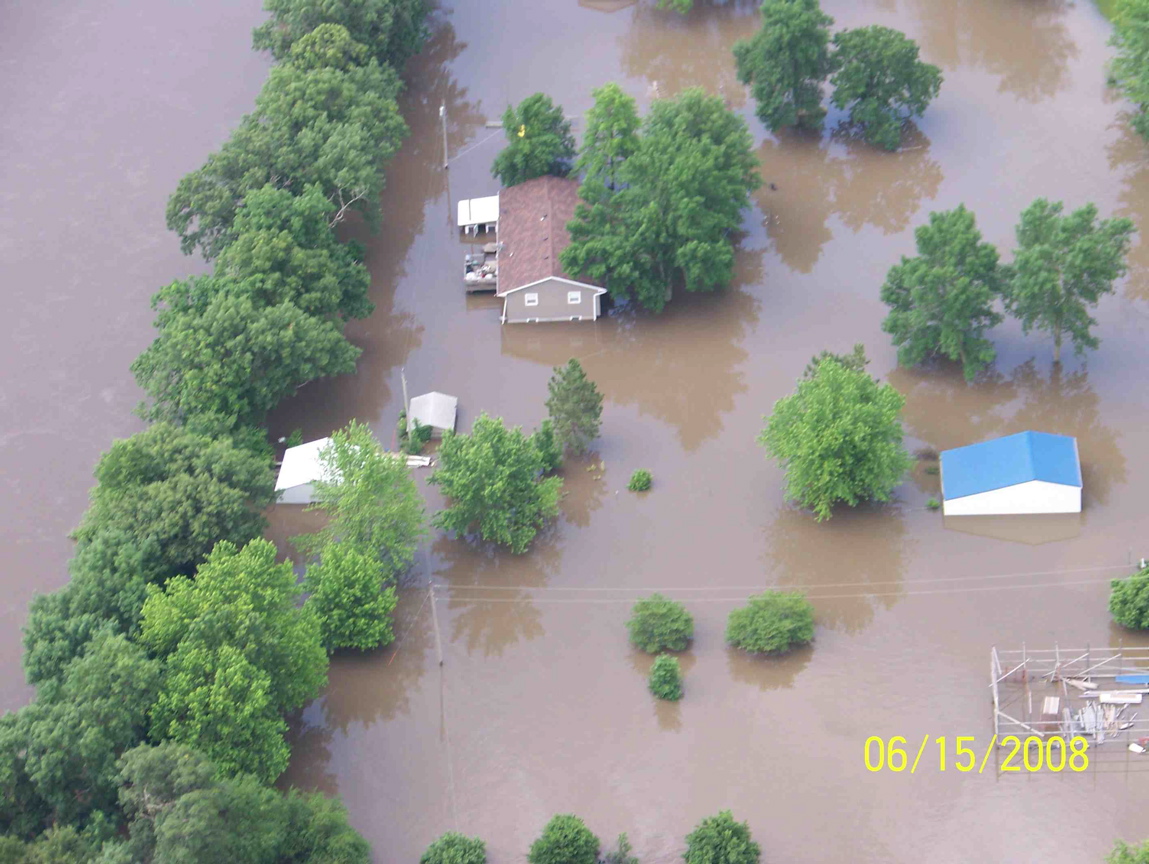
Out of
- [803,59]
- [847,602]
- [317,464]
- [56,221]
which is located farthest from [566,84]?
[847,602]

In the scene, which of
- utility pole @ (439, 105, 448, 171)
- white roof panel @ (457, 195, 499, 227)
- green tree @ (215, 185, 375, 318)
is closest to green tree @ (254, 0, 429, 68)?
utility pole @ (439, 105, 448, 171)

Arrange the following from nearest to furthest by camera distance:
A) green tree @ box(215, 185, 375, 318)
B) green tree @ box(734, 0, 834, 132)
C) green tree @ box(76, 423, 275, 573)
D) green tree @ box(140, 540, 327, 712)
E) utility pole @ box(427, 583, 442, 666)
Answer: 1. green tree @ box(140, 540, 327, 712)
2. green tree @ box(76, 423, 275, 573)
3. utility pole @ box(427, 583, 442, 666)
4. green tree @ box(215, 185, 375, 318)
5. green tree @ box(734, 0, 834, 132)

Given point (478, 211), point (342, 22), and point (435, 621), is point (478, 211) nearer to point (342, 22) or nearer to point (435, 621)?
point (342, 22)

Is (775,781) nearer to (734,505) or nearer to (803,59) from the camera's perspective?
(734,505)

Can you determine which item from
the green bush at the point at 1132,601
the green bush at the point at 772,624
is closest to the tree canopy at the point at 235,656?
the green bush at the point at 772,624

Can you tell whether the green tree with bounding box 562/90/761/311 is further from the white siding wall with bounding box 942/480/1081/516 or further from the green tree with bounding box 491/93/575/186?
the white siding wall with bounding box 942/480/1081/516
